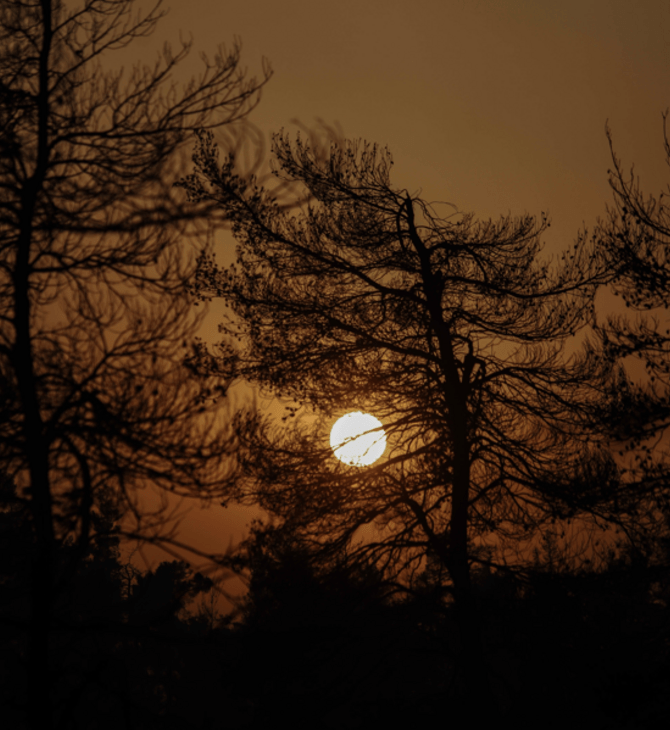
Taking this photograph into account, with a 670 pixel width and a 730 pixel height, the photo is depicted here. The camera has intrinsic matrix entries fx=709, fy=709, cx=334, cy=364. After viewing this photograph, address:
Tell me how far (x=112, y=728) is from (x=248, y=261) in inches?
312

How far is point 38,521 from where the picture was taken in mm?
4391

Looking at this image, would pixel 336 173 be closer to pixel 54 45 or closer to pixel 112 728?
pixel 54 45

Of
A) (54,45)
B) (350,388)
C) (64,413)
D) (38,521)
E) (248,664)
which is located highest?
(54,45)

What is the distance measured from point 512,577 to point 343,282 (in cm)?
469

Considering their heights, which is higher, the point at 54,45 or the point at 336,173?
the point at 336,173

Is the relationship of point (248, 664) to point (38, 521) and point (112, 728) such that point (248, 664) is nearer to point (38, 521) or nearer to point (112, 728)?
point (112, 728)

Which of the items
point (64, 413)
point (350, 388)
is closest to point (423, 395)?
point (350, 388)

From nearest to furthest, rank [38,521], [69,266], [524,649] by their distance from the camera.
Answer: [38,521] < [69,266] < [524,649]

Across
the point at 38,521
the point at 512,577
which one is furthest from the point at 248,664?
the point at 38,521

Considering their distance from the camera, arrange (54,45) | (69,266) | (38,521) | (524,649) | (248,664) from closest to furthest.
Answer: (38,521) → (69,266) → (54,45) → (524,649) → (248,664)

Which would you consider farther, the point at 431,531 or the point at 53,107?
the point at 431,531

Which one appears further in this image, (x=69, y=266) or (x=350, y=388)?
(x=350, y=388)

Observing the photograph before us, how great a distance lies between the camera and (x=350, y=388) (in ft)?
32.4

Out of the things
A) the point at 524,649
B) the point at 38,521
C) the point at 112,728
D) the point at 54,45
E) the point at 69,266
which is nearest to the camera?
the point at 38,521
